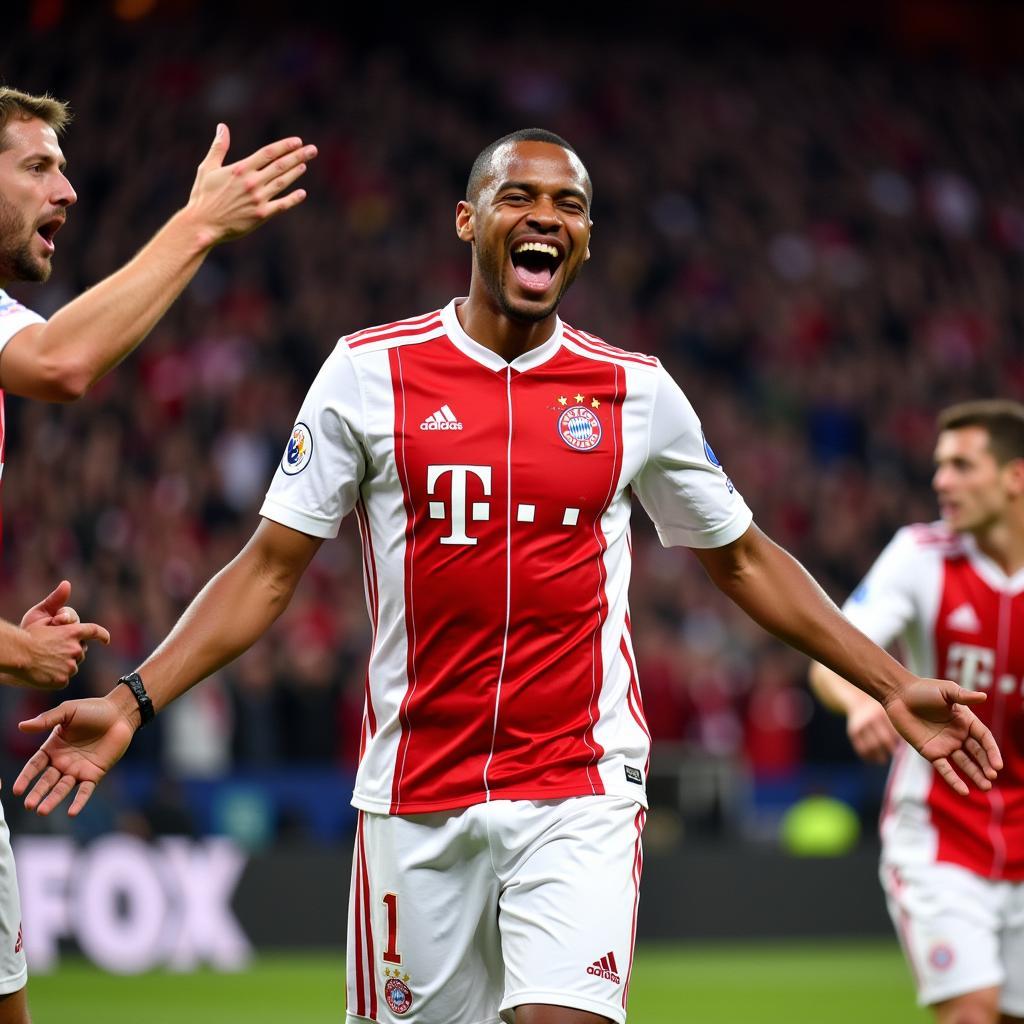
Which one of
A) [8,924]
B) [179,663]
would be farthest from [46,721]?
[8,924]

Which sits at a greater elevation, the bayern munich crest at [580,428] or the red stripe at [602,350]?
the red stripe at [602,350]

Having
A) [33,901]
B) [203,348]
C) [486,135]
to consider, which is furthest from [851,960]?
[486,135]

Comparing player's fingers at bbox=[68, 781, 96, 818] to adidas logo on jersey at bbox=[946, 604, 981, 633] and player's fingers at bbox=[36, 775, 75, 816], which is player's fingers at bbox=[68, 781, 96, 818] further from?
adidas logo on jersey at bbox=[946, 604, 981, 633]

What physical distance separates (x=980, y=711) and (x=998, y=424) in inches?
42.0

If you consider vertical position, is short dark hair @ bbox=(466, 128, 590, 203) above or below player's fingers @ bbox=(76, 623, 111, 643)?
above

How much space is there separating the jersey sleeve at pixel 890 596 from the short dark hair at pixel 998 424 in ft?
1.52

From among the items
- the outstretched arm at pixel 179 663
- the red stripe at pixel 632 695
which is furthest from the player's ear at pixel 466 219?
the red stripe at pixel 632 695

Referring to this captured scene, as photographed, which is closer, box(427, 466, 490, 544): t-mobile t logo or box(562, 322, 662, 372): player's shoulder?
box(427, 466, 490, 544): t-mobile t logo

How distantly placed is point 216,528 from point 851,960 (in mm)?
6128

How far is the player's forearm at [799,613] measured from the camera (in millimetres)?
5273

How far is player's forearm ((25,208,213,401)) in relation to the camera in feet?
14.3

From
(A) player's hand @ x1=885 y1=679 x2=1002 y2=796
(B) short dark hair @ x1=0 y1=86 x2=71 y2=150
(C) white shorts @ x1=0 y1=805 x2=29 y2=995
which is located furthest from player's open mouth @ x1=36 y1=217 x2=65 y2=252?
(A) player's hand @ x1=885 y1=679 x2=1002 y2=796

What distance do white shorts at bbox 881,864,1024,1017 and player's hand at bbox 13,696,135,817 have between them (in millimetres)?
2958

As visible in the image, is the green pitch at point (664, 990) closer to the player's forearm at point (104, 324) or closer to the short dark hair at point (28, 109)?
the short dark hair at point (28, 109)
